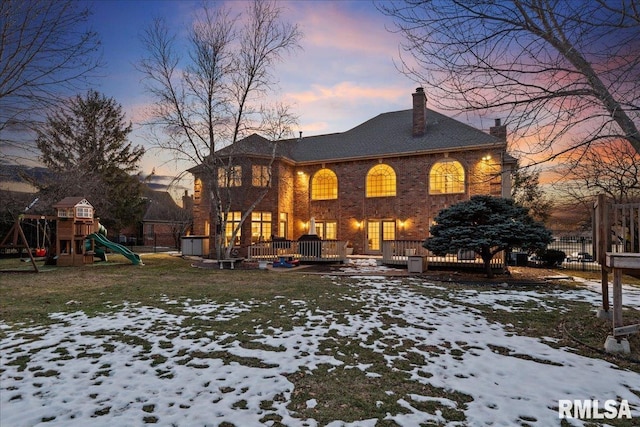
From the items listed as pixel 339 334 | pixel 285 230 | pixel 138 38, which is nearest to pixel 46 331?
pixel 339 334

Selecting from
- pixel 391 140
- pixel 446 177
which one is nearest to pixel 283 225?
pixel 391 140

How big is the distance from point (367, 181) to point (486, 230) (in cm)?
1060

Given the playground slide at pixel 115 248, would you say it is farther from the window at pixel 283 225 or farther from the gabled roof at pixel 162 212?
the gabled roof at pixel 162 212

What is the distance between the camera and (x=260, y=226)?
69.6 ft

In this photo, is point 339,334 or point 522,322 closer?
point 339,334

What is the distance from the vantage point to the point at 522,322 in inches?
245

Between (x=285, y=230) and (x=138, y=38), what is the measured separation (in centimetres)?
1306

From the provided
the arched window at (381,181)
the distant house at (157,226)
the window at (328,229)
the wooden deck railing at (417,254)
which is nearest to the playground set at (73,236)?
the window at (328,229)

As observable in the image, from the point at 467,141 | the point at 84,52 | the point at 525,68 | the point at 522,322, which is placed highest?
the point at 467,141

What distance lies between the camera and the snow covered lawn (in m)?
3.02

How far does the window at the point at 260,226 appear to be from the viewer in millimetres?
21094

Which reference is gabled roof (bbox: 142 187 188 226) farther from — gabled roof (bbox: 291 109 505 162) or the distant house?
gabled roof (bbox: 291 109 505 162)

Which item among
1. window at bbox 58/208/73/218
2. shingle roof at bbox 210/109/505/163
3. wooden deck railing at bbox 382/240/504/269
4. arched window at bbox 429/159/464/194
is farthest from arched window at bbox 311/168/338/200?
window at bbox 58/208/73/218

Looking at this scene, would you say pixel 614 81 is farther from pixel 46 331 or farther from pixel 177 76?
pixel 177 76
